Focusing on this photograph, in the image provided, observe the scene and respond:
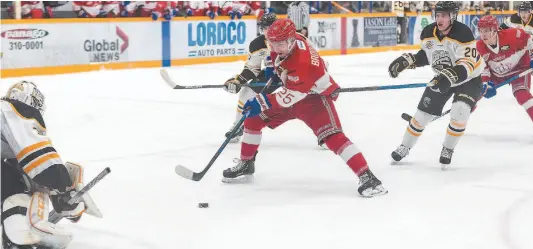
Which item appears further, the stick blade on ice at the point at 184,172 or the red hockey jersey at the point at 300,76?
the stick blade on ice at the point at 184,172

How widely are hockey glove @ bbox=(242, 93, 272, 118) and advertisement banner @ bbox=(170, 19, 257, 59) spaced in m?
6.85

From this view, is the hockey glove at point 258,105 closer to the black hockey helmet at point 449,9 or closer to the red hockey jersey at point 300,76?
the red hockey jersey at point 300,76

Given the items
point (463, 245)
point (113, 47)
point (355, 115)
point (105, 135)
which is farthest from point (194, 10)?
point (463, 245)

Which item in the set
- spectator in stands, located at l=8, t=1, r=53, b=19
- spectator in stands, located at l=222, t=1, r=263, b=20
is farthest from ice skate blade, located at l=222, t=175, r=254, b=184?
spectator in stands, located at l=222, t=1, r=263, b=20

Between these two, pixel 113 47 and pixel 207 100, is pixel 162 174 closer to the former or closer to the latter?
pixel 207 100

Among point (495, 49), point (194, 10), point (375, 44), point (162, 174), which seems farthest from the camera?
point (375, 44)

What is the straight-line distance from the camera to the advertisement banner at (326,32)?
39.9ft

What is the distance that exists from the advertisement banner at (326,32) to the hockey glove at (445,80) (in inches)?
319

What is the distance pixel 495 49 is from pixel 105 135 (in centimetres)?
260

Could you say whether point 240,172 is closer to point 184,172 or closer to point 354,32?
point 184,172

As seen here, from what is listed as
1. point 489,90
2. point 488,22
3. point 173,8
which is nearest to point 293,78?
point 488,22

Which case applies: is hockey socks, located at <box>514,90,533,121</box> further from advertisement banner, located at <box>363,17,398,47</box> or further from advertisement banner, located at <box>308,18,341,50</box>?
advertisement banner, located at <box>363,17,398,47</box>

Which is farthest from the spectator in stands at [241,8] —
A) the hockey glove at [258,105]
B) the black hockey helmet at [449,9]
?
the hockey glove at [258,105]

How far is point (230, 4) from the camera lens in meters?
11.0
